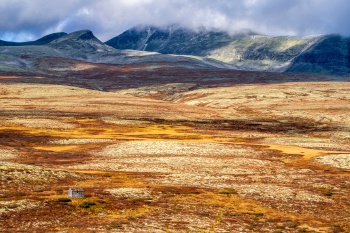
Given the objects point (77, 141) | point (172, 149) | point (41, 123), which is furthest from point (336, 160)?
point (41, 123)

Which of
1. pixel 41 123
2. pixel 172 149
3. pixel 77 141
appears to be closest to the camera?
pixel 172 149

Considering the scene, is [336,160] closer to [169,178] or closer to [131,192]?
[169,178]

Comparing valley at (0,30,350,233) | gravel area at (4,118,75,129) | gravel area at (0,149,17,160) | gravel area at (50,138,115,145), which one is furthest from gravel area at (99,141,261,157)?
gravel area at (4,118,75,129)

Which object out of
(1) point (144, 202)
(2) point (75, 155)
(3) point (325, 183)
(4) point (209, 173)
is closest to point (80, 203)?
(1) point (144, 202)

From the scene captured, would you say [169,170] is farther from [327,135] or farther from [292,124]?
[292,124]

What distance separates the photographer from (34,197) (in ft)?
108

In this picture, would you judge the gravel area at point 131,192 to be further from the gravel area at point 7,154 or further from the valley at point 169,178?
the gravel area at point 7,154

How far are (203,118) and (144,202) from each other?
10604 cm

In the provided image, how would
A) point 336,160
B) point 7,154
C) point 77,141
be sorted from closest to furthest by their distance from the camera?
point 336,160 → point 7,154 → point 77,141

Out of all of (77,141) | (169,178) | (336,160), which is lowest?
(336,160)

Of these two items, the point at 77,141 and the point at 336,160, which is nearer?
the point at 336,160

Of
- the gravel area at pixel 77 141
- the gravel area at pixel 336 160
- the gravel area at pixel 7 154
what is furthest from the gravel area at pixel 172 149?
the gravel area at pixel 7 154

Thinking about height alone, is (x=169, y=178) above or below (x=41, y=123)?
below

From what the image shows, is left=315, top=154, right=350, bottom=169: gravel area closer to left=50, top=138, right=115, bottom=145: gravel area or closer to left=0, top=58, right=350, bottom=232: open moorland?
left=0, top=58, right=350, bottom=232: open moorland
